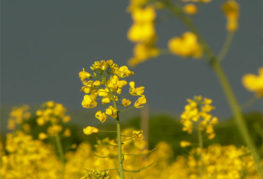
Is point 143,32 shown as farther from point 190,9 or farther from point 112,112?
point 112,112

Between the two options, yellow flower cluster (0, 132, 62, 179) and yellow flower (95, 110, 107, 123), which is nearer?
yellow flower (95, 110, 107, 123)

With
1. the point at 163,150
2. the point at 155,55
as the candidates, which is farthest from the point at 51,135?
the point at 163,150

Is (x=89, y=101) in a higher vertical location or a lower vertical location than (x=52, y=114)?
lower

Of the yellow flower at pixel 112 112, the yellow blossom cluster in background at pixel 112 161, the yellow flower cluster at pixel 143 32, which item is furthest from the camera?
the yellow blossom cluster in background at pixel 112 161

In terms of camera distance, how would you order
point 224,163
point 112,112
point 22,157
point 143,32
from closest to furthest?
1. point 143,32
2. point 112,112
3. point 224,163
4. point 22,157

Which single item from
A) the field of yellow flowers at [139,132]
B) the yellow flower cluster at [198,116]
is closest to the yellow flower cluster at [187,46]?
the field of yellow flowers at [139,132]

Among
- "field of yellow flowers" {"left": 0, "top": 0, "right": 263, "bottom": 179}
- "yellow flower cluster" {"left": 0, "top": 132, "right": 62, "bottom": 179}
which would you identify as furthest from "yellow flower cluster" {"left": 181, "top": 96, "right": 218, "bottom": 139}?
"yellow flower cluster" {"left": 0, "top": 132, "right": 62, "bottom": 179}

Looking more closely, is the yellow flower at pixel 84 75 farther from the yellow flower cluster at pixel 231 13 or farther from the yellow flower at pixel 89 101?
the yellow flower cluster at pixel 231 13

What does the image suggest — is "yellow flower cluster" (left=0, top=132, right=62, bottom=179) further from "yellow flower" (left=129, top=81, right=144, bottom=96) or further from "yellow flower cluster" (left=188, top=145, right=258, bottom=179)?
"yellow flower" (left=129, top=81, right=144, bottom=96)

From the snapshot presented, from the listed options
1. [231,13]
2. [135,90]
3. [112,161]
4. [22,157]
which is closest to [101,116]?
[135,90]
